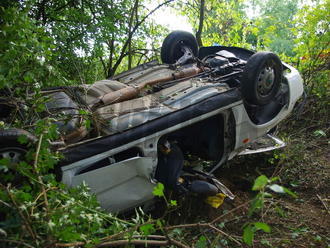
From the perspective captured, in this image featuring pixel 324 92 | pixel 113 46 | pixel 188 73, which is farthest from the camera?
pixel 113 46

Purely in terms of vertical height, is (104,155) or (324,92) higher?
(104,155)

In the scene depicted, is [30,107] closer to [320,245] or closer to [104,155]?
[104,155]

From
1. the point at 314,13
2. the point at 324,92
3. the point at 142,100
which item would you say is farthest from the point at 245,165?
the point at 314,13

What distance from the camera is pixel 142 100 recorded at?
10.9 ft

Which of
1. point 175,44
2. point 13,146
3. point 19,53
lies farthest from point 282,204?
point 19,53

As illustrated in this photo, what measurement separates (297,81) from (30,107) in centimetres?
A: 347

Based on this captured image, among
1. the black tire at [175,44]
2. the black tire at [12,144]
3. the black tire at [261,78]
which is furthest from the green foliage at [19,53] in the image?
the black tire at [175,44]

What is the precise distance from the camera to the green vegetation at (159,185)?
177 centimetres

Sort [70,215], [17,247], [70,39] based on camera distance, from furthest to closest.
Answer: [70,39] < [70,215] < [17,247]

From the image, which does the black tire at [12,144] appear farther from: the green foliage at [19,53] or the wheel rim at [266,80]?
the wheel rim at [266,80]

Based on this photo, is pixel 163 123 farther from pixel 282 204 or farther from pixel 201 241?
pixel 282 204

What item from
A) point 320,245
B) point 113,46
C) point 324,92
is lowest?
point 320,245

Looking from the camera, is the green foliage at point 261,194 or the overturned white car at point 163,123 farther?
the overturned white car at point 163,123

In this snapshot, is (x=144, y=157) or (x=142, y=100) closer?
(x=144, y=157)
